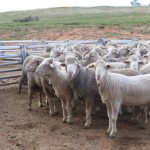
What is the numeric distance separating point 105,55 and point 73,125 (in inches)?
128

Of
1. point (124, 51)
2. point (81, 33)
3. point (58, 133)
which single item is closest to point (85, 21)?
point (81, 33)

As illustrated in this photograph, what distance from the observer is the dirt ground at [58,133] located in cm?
661

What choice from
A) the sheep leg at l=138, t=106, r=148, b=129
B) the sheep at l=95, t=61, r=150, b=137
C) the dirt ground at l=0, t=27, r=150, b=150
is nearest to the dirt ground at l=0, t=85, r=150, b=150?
the dirt ground at l=0, t=27, r=150, b=150

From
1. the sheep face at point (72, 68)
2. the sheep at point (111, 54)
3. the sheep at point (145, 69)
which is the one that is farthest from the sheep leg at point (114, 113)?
the sheep at point (111, 54)

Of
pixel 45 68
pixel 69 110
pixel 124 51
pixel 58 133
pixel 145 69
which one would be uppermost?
pixel 45 68

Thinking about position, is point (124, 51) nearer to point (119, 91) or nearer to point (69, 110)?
point (69, 110)

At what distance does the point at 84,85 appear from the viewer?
7.64 m

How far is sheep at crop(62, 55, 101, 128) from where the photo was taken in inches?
299

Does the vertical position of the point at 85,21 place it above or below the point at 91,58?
below

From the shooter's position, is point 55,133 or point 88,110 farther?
point 88,110

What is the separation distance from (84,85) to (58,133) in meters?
1.11

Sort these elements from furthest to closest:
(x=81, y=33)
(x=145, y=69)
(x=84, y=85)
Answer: (x=81, y=33), (x=145, y=69), (x=84, y=85)

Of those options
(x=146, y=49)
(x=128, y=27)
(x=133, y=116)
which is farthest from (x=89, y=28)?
(x=133, y=116)

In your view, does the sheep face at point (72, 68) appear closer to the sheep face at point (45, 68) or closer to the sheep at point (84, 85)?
the sheep at point (84, 85)
